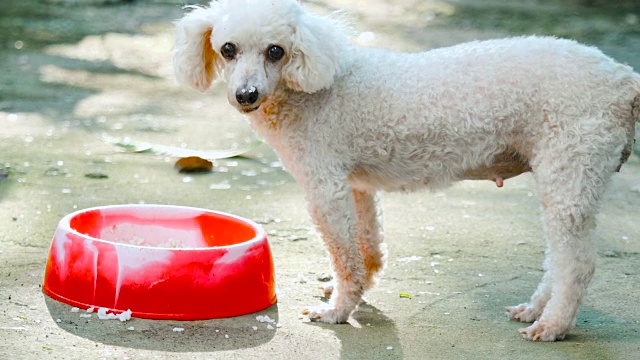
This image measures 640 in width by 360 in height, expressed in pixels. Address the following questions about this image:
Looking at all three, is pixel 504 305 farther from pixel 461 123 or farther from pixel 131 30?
pixel 131 30

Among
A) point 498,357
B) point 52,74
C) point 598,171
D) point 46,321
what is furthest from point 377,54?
point 52,74

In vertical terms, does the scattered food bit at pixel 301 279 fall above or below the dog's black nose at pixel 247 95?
below

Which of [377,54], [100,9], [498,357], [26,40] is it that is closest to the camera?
[498,357]

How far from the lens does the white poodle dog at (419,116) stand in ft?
11.8

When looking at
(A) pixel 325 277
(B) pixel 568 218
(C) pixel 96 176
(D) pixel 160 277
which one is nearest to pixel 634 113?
(B) pixel 568 218

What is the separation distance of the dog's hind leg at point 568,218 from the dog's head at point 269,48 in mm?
873

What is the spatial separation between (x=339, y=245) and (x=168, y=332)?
2.37 feet

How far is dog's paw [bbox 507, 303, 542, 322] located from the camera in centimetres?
387

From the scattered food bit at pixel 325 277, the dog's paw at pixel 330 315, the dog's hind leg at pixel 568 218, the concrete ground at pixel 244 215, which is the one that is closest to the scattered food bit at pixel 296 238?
the concrete ground at pixel 244 215

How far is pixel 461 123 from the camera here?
3.73 metres

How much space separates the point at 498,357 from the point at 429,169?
0.78 m

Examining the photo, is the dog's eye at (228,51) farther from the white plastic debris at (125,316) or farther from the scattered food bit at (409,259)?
the scattered food bit at (409,259)

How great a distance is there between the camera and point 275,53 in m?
3.73

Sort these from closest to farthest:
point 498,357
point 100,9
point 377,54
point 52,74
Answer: point 498,357
point 377,54
point 52,74
point 100,9
